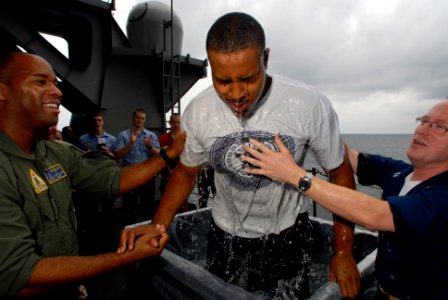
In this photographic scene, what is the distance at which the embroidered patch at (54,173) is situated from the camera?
6.06 feet

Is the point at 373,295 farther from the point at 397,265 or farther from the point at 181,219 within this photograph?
the point at 181,219

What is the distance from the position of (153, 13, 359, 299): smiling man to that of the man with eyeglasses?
28cm

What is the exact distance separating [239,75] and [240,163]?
66 cm

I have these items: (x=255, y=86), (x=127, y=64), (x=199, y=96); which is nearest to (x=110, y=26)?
(x=127, y=64)

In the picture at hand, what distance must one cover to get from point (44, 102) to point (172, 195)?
1124mm

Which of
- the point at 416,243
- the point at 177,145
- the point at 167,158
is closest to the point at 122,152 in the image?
the point at 167,158

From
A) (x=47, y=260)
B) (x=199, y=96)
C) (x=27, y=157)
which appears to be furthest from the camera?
(x=199, y=96)

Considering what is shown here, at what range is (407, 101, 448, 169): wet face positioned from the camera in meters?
1.60

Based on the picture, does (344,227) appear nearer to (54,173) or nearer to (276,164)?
(276,164)

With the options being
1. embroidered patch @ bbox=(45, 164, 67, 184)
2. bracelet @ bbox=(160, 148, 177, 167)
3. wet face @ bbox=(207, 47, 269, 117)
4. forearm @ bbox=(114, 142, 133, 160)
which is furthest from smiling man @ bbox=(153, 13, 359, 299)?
forearm @ bbox=(114, 142, 133, 160)

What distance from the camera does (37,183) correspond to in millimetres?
1710

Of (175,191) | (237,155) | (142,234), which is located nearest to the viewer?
(142,234)

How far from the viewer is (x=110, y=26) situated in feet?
24.7

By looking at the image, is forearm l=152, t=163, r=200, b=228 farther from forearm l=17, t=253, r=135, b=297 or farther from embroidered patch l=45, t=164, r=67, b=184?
embroidered patch l=45, t=164, r=67, b=184
